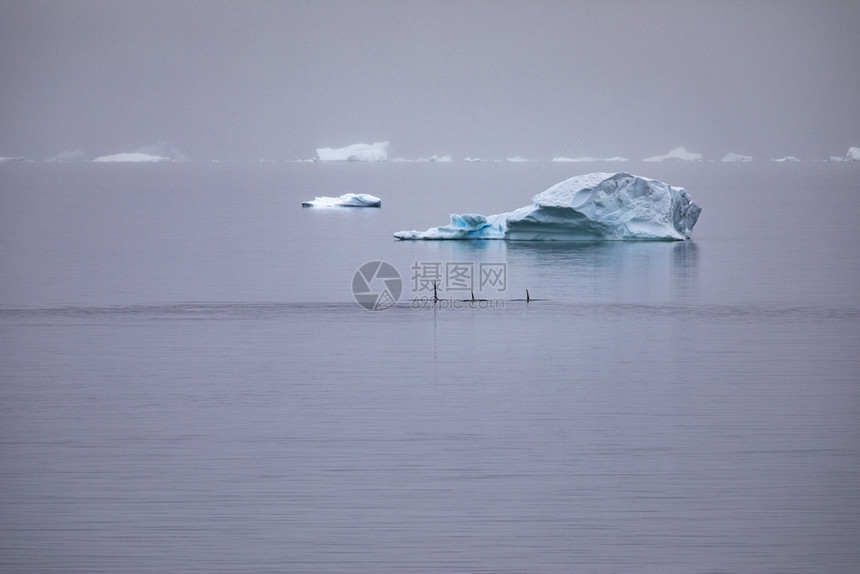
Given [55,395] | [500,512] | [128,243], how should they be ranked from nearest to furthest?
[500,512] → [55,395] → [128,243]

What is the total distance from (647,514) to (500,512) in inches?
65.9

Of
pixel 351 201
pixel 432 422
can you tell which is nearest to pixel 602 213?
pixel 432 422

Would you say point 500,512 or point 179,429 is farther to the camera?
point 179,429

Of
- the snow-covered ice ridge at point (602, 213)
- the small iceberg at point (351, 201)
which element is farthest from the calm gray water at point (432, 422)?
the small iceberg at point (351, 201)

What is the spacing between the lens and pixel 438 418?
17453 millimetres

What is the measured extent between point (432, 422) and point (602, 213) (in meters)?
23.3

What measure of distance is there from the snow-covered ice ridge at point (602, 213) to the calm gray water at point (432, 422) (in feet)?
10.0

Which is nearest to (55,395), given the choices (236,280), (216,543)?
(216,543)

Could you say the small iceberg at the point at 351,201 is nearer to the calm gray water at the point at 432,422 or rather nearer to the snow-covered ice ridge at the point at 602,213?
the snow-covered ice ridge at the point at 602,213

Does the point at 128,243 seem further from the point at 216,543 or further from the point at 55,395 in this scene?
the point at 216,543

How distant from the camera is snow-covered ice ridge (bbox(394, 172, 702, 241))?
38.1m

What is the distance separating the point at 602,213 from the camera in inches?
1549

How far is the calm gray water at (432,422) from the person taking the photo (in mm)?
12508

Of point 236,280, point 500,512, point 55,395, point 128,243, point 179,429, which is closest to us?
point 500,512
